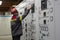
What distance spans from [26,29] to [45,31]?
130cm

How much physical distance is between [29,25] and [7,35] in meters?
7.24

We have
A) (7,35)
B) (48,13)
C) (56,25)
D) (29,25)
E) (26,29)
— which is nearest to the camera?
(56,25)

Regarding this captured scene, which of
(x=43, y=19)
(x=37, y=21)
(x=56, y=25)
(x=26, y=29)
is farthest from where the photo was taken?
(x=26, y=29)

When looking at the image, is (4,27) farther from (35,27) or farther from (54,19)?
(54,19)

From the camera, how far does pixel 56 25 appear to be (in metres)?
2.29

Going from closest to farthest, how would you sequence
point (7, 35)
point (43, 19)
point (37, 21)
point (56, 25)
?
point (56, 25)
point (43, 19)
point (37, 21)
point (7, 35)

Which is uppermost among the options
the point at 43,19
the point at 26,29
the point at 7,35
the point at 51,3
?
the point at 51,3

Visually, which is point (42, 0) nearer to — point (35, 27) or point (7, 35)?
point (35, 27)

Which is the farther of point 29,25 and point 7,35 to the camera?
point 7,35

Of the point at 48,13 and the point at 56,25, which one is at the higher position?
the point at 48,13

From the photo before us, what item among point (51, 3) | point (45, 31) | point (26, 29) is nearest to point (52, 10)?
point (51, 3)

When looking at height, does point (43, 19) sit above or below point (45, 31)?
above

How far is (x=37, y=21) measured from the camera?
9.87 feet

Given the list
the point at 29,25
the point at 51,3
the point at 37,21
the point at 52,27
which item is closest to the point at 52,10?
the point at 51,3
